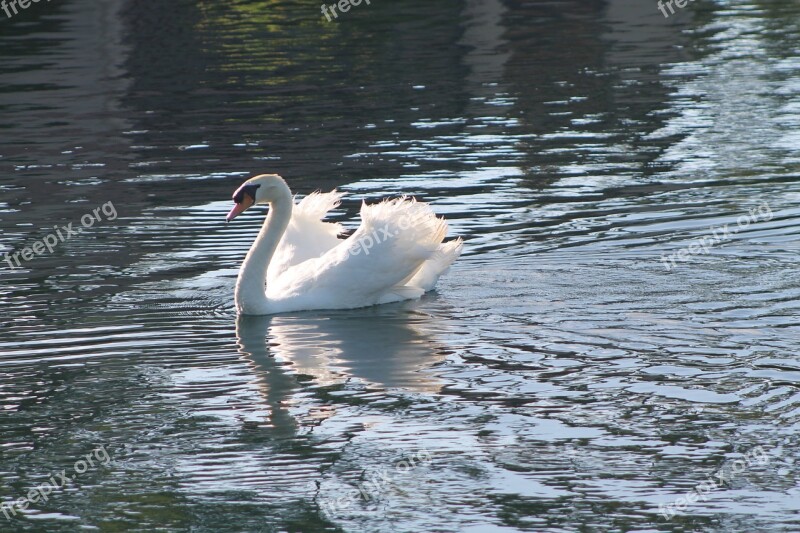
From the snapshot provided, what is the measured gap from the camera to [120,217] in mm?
16297

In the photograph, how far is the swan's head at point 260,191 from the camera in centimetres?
1284

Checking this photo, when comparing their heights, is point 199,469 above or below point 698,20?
above

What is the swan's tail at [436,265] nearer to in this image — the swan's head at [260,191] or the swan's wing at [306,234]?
the swan's wing at [306,234]

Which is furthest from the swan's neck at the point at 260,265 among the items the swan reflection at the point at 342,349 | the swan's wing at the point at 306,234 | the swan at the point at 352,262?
the swan's wing at the point at 306,234

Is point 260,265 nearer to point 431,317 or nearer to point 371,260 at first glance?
point 371,260

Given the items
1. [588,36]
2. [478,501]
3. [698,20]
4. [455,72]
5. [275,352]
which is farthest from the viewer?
[698,20]

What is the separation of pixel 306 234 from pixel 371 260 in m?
1.48

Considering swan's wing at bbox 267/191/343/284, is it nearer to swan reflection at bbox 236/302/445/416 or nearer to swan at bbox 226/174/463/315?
swan at bbox 226/174/463/315

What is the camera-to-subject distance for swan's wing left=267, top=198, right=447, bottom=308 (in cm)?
1257

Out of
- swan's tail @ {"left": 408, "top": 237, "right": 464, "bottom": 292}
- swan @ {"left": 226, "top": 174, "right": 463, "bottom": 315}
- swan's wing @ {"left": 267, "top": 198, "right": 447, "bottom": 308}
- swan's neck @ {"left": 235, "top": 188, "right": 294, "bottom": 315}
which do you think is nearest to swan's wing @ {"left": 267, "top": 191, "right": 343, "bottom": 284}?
swan @ {"left": 226, "top": 174, "right": 463, "bottom": 315}

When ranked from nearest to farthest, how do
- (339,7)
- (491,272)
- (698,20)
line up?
(491,272) → (698,20) → (339,7)

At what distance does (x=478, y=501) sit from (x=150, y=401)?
310 centimetres

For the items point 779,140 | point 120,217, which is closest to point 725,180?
point 779,140

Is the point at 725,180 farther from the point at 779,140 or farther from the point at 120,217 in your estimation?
the point at 120,217
